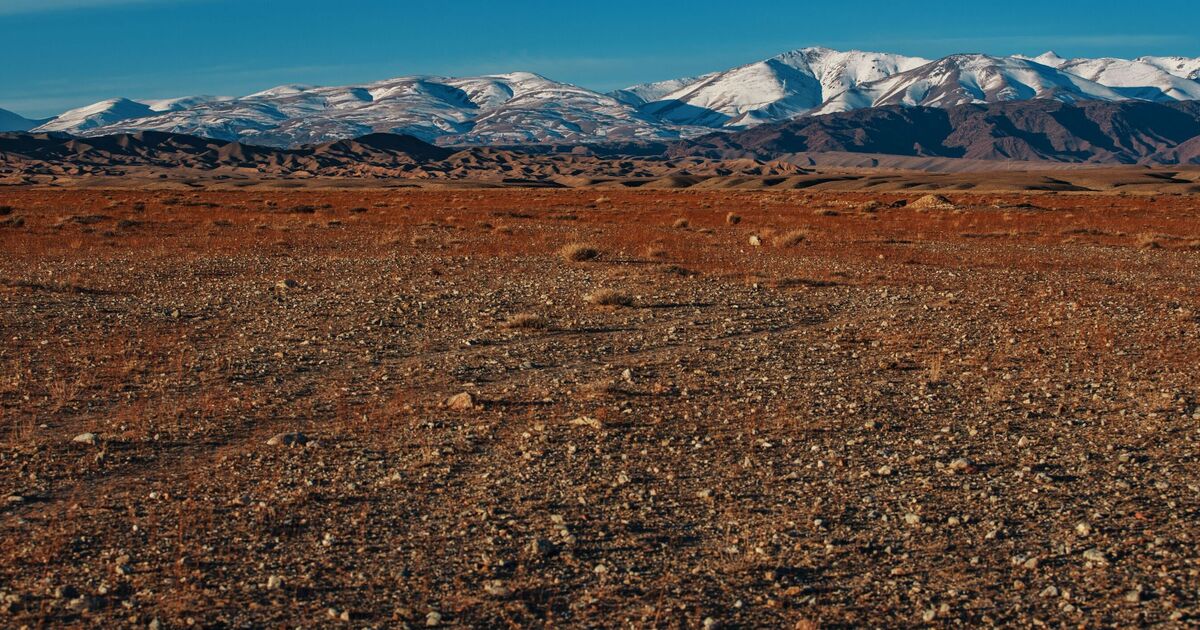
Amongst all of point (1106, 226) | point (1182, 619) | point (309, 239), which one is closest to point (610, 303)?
point (1182, 619)

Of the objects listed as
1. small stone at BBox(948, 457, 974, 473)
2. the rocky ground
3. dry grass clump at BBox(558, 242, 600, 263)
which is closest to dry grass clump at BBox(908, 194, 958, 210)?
dry grass clump at BBox(558, 242, 600, 263)

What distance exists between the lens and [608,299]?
1864 centimetres

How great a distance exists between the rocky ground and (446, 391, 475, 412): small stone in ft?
0.21

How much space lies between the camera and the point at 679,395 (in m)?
12.1

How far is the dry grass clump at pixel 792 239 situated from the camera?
109 ft

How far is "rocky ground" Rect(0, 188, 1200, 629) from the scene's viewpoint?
6.79 m

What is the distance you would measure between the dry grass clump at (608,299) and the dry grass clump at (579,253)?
8.09 meters

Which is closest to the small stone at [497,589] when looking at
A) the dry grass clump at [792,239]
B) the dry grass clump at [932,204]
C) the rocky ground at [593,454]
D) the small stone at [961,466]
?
the rocky ground at [593,454]

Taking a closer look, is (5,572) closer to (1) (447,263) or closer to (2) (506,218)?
(1) (447,263)

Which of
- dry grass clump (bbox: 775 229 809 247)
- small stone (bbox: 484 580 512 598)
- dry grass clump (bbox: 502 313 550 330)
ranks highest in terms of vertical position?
dry grass clump (bbox: 775 229 809 247)

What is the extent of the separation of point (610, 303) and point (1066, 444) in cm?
958

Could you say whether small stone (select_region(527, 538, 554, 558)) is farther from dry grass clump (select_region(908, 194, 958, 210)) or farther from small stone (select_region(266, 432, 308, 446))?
dry grass clump (select_region(908, 194, 958, 210))

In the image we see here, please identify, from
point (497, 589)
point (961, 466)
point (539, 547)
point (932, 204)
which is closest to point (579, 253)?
point (961, 466)

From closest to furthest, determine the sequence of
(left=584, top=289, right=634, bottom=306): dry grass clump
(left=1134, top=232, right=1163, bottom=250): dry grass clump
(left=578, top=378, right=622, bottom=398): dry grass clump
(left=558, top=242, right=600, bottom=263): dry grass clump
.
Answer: (left=578, top=378, right=622, bottom=398): dry grass clump → (left=584, top=289, right=634, bottom=306): dry grass clump → (left=558, top=242, right=600, bottom=263): dry grass clump → (left=1134, top=232, right=1163, bottom=250): dry grass clump
